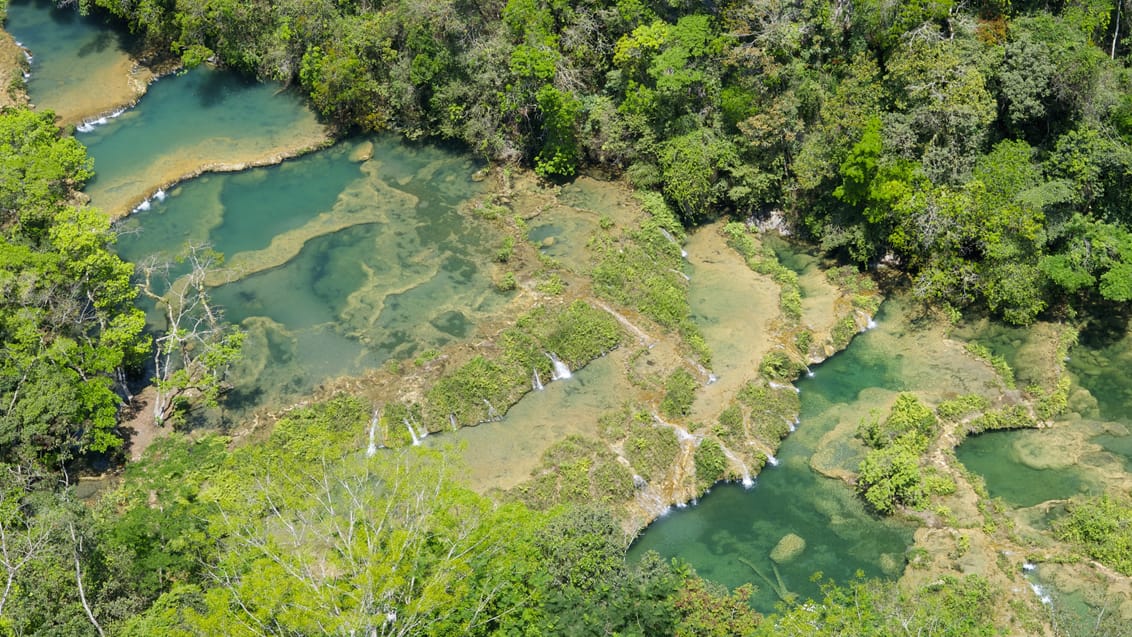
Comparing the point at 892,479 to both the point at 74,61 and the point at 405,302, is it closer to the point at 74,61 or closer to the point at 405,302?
the point at 405,302

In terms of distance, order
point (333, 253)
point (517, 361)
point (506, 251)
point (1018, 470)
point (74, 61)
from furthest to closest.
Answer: point (74, 61) < point (333, 253) < point (506, 251) < point (517, 361) < point (1018, 470)

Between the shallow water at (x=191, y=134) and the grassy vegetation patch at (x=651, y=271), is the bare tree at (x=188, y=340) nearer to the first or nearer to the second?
the shallow water at (x=191, y=134)

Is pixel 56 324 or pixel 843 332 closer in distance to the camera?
pixel 56 324

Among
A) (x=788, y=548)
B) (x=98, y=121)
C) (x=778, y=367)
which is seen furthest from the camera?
(x=98, y=121)

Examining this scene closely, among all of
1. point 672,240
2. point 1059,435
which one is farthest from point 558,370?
point 1059,435

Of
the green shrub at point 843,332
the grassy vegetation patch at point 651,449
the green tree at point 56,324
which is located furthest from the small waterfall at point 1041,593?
the green tree at point 56,324

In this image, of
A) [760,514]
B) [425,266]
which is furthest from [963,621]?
[425,266]

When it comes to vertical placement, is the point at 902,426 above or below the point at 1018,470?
above
